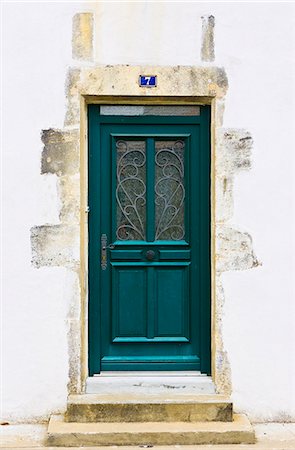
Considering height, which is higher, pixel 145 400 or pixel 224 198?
pixel 224 198

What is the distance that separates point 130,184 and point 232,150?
839mm

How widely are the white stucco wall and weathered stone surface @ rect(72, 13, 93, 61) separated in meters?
0.05

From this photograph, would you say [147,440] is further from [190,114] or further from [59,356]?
[190,114]

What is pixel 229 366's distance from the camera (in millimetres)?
4859

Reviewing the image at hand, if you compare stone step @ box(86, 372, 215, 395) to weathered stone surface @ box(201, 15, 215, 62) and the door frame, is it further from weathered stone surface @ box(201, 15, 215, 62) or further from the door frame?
weathered stone surface @ box(201, 15, 215, 62)

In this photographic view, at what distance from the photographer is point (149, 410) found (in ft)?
15.3

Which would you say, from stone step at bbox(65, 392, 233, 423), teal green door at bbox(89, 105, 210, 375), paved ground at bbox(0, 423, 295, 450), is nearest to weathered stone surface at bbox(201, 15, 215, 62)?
teal green door at bbox(89, 105, 210, 375)

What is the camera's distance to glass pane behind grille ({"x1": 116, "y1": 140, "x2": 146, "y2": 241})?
16.7 feet

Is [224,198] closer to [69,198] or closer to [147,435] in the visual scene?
[69,198]

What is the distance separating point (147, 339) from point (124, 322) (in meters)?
0.22

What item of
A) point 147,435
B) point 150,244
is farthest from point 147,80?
point 147,435

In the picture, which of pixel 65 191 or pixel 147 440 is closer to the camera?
pixel 147 440

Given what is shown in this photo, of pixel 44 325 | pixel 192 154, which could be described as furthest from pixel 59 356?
pixel 192 154

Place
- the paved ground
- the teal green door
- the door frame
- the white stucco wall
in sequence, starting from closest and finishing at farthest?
the paved ground, the white stucco wall, the door frame, the teal green door
